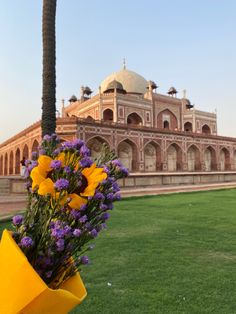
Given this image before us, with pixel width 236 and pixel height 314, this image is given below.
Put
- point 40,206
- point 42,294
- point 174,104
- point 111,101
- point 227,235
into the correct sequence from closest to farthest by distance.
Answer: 1. point 42,294
2. point 40,206
3. point 227,235
4. point 111,101
5. point 174,104

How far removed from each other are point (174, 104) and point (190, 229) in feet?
100

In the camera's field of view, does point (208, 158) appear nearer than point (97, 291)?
No

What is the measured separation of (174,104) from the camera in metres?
34.5

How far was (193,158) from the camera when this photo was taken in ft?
100

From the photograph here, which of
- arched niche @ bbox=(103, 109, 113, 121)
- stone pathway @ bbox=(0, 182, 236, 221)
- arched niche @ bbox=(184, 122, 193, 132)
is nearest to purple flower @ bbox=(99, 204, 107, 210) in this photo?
stone pathway @ bbox=(0, 182, 236, 221)

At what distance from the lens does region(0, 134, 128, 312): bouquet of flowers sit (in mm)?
1013

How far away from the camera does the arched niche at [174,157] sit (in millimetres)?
28719

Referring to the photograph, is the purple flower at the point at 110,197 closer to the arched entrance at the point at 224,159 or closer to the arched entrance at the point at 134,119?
the arched entrance at the point at 134,119

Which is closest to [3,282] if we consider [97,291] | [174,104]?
[97,291]

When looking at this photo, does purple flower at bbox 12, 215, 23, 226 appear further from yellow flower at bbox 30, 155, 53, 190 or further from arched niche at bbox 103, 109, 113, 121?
arched niche at bbox 103, 109, 113, 121

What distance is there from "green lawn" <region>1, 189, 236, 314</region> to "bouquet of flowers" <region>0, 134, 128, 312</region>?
1469 mm

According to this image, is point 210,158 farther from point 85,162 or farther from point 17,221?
point 17,221

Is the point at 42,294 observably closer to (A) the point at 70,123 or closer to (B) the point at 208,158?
(A) the point at 70,123

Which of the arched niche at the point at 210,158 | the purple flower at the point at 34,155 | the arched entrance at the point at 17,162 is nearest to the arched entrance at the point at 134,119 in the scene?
the arched niche at the point at 210,158
